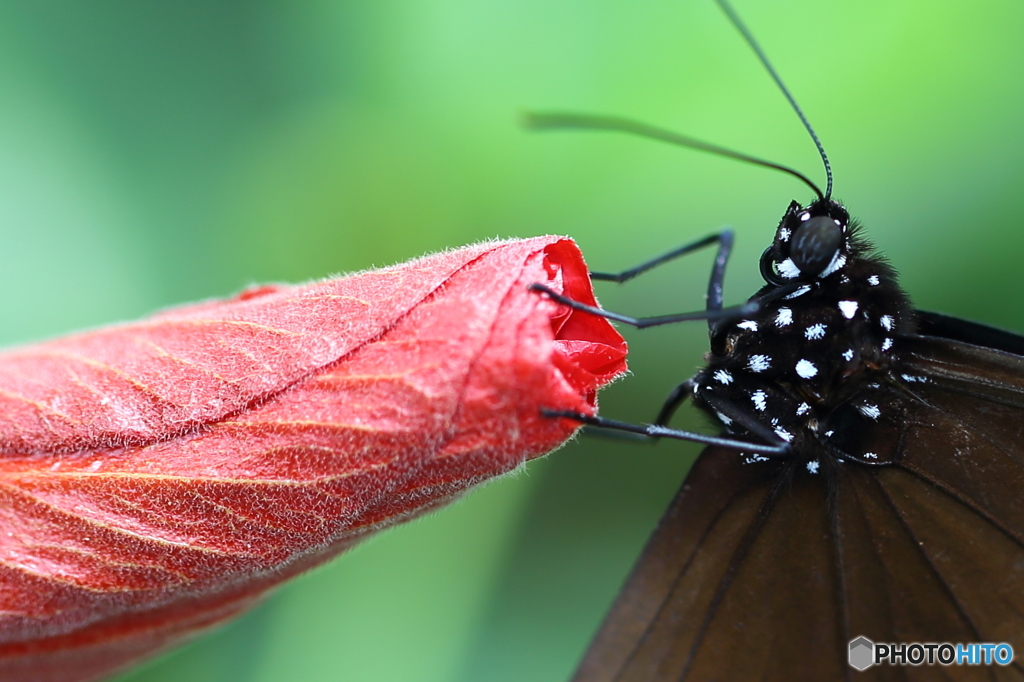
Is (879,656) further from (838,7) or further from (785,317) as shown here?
(838,7)

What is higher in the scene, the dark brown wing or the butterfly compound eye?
the butterfly compound eye

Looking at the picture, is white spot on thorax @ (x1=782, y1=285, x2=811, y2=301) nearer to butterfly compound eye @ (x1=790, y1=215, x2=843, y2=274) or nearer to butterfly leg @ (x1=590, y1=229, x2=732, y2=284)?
butterfly compound eye @ (x1=790, y1=215, x2=843, y2=274)

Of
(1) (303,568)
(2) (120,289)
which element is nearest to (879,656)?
(1) (303,568)

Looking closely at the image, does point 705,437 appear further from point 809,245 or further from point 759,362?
point 809,245

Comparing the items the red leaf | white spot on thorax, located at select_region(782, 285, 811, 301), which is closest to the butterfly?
white spot on thorax, located at select_region(782, 285, 811, 301)

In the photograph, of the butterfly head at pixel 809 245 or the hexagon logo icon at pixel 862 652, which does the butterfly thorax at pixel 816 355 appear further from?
the hexagon logo icon at pixel 862 652

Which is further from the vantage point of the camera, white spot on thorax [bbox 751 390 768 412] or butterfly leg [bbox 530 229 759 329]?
white spot on thorax [bbox 751 390 768 412]

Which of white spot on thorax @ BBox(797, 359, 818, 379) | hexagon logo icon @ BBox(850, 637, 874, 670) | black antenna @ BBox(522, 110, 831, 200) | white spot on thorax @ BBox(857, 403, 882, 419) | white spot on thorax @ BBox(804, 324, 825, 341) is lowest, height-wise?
hexagon logo icon @ BBox(850, 637, 874, 670)

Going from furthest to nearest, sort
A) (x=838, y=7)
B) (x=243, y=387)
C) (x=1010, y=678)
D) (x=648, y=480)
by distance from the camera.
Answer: (x=648, y=480) → (x=838, y=7) → (x=1010, y=678) → (x=243, y=387)
